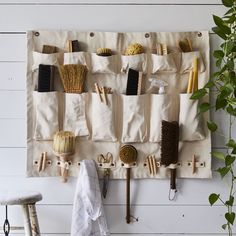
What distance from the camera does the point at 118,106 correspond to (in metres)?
1.38

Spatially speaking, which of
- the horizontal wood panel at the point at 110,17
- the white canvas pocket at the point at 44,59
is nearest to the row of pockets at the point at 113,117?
the white canvas pocket at the point at 44,59

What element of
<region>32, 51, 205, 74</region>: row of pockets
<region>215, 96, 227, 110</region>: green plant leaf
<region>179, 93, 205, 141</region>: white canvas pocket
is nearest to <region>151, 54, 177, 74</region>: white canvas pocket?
<region>32, 51, 205, 74</region>: row of pockets

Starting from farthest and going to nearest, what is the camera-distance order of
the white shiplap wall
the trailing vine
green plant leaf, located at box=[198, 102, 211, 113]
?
1. the white shiplap wall
2. green plant leaf, located at box=[198, 102, 211, 113]
3. the trailing vine

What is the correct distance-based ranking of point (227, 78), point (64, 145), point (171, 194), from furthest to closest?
point (171, 194)
point (64, 145)
point (227, 78)

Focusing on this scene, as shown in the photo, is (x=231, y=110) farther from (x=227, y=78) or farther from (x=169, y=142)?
(x=169, y=142)

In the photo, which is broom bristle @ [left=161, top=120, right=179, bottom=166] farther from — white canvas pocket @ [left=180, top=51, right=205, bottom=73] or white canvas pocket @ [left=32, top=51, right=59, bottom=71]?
white canvas pocket @ [left=32, top=51, right=59, bottom=71]

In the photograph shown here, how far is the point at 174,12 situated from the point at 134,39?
17 centimetres

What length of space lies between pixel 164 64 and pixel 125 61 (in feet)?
0.44

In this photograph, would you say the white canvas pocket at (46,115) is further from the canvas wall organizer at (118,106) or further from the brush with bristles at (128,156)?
the brush with bristles at (128,156)

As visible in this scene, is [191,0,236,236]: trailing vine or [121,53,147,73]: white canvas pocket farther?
[121,53,147,73]: white canvas pocket

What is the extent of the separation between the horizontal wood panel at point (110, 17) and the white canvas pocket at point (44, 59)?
11 cm

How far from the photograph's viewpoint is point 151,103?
4.52 ft

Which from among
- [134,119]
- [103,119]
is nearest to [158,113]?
[134,119]

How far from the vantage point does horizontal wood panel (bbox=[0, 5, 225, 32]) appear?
1.39 metres
